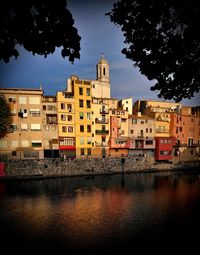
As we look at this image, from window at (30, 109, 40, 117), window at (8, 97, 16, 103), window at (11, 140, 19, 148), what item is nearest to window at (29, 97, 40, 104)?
window at (30, 109, 40, 117)

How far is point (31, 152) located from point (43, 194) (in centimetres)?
1639

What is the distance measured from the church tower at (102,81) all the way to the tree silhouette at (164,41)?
71.0 meters

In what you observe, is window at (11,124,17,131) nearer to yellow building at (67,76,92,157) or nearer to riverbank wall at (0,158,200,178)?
riverbank wall at (0,158,200,178)

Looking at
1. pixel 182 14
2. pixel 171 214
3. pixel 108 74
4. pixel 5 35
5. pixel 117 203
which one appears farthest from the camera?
pixel 108 74

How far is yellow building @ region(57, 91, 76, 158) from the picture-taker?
50.4 m

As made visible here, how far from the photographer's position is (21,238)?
17.5 m

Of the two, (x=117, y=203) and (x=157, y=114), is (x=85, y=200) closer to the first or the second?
(x=117, y=203)

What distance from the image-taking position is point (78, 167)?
46.9 meters

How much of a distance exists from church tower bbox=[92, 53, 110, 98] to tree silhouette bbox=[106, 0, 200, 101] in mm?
71016

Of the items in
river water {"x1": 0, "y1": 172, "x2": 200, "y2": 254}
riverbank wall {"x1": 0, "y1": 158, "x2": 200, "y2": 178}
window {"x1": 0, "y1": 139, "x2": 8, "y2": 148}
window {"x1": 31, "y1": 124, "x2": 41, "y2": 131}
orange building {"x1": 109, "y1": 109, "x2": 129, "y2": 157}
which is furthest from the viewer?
orange building {"x1": 109, "y1": 109, "x2": 129, "y2": 157}

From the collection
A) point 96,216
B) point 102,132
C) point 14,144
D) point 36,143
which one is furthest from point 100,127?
point 96,216

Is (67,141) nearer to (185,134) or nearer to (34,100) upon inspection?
(34,100)

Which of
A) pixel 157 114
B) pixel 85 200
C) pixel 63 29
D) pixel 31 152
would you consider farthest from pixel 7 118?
pixel 63 29

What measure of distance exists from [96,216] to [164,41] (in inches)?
778
